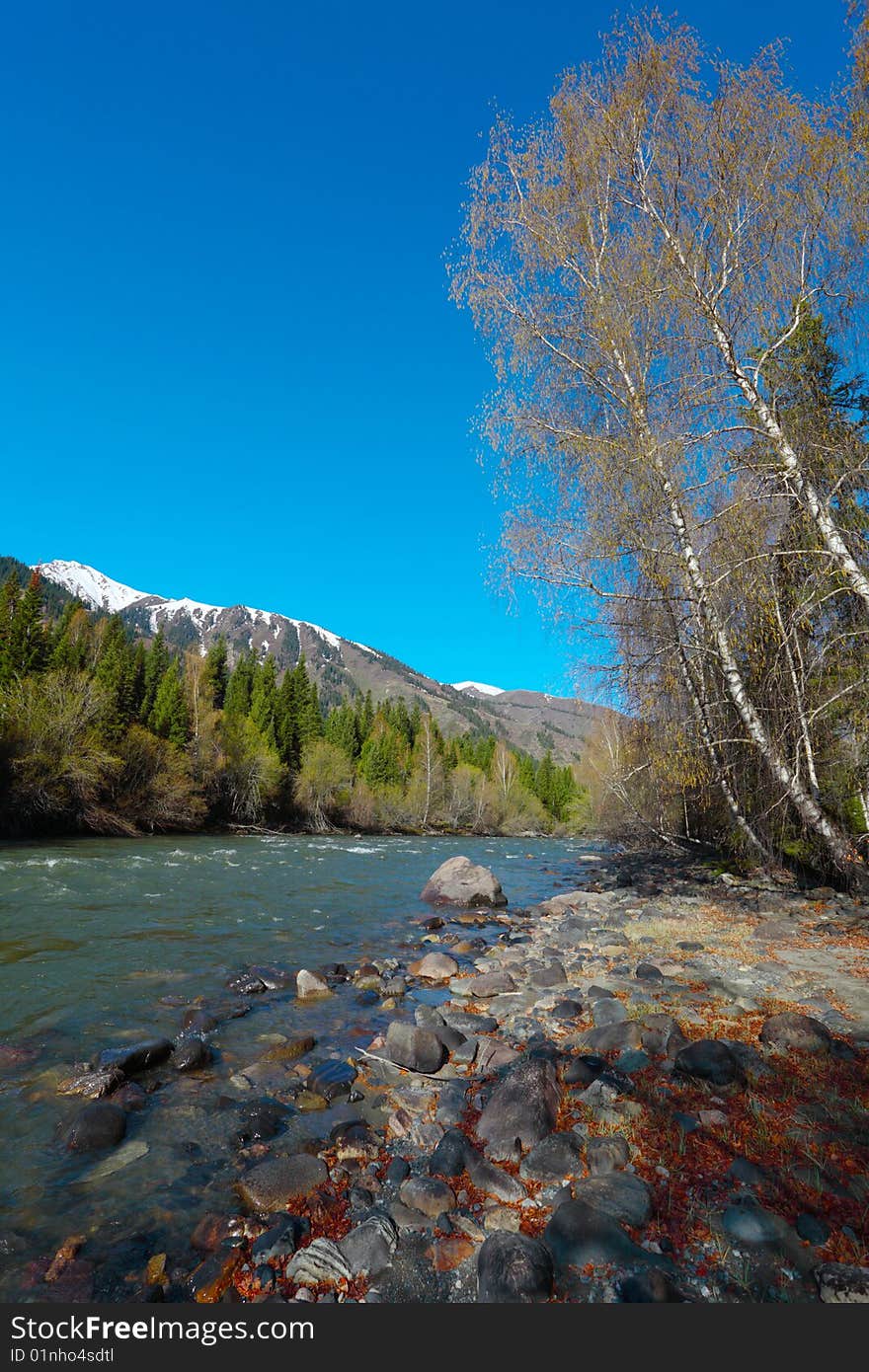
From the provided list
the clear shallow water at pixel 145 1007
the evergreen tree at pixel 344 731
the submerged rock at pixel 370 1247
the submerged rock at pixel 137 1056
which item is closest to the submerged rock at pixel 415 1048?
the clear shallow water at pixel 145 1007

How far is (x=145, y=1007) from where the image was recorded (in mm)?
6836

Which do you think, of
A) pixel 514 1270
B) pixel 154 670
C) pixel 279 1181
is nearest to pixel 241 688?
pixel 154 670

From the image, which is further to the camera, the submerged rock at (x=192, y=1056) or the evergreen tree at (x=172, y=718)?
the evergreen tree at (x=172, y=718)

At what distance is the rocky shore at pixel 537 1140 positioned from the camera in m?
2.75

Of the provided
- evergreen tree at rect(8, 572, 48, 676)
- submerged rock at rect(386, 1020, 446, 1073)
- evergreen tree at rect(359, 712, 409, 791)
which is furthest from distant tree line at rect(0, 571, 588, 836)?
submerged rock at rect(386, 1020, 446, 1073)

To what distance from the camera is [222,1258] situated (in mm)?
2998

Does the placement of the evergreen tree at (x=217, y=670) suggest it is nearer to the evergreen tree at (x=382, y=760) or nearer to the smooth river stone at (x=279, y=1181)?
the evergreen tree at (x=382, y=760)

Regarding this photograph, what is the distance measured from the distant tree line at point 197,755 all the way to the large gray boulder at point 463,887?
22.6 meters

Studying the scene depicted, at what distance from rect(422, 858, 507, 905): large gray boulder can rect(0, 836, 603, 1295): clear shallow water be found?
71cm

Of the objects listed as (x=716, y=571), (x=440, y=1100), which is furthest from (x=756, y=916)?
(x=440, y=1100)

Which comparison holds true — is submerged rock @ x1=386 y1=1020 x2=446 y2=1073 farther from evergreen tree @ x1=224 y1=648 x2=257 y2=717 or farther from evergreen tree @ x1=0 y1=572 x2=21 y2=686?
evergreen tree @ x1=224 y1=648 x2=257 y2=717

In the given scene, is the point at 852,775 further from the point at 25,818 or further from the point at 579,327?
the point at 25,818

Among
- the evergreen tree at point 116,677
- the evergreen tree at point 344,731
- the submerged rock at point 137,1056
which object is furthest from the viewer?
the evergreen tree at point 344,731

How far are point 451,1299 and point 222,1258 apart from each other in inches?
46.9
